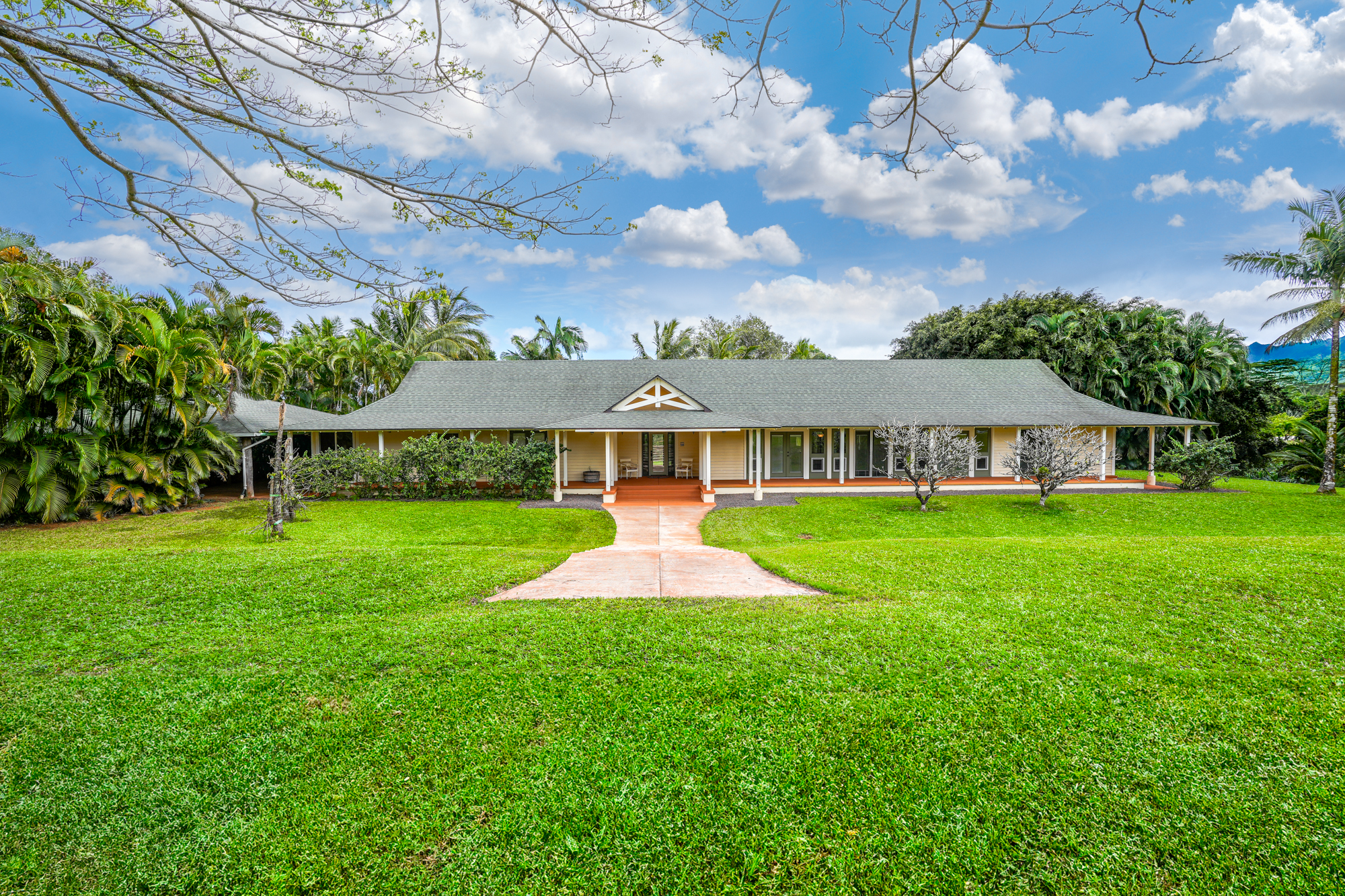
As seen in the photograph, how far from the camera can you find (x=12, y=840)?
9.44 feet

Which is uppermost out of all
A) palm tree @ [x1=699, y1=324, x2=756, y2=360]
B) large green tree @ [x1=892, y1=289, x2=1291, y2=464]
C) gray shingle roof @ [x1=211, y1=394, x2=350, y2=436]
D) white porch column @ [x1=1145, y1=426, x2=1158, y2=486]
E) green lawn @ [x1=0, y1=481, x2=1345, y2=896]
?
palm tree @ [x1=699, y1=324, x2=756, y2=360]

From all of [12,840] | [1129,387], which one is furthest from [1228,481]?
[12,840]

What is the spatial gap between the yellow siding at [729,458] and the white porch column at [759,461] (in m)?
0.87

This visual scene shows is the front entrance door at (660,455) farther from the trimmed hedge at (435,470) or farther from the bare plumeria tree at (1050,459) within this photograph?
the bare plumeria tree at (1050,459)

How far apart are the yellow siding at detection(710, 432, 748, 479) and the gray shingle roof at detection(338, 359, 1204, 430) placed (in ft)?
4.09

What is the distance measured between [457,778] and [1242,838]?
4.44 metres

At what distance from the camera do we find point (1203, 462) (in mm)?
17766

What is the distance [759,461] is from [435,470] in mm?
10433

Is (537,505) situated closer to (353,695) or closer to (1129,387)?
(353,695)

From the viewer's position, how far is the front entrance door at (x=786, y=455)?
20.9 m

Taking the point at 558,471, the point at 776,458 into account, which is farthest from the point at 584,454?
the point at 776,458

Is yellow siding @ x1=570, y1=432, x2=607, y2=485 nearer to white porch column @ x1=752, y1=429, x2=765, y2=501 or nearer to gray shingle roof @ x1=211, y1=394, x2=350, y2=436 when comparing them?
white porch column @ x1=752, y1=429, x2=765, y2=501

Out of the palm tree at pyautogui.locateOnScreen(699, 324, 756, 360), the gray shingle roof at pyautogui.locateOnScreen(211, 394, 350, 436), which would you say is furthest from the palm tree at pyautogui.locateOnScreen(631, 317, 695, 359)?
the gray shingle roof at pyautogui.locateOnScreen(211, 394, 350, 436)

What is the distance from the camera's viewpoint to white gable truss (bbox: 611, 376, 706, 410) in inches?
725
